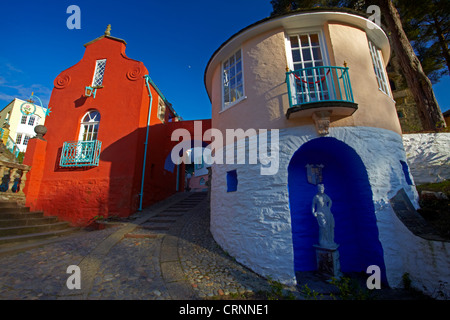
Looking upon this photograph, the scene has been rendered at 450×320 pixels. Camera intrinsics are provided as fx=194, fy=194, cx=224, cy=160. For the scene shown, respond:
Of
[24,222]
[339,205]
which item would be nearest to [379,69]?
[339,205]

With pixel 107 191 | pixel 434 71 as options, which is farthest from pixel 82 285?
pixel 434 71

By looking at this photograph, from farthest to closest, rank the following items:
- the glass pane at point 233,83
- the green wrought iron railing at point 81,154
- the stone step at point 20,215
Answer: the green wrought iron railing at point 81,154, the stone step at point 20,215, the glass pane at point 233,83

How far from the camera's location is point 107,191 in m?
7.52

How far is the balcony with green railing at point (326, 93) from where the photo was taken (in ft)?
13.2

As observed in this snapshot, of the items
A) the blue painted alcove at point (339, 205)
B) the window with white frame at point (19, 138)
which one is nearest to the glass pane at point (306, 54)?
the blue painted alcove at point (339, 205)

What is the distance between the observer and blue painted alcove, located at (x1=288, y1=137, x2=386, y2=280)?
167 inches

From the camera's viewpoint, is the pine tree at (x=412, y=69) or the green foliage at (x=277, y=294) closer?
the green foliage at (x=277, y=294)

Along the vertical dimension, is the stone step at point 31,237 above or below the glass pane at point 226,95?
below

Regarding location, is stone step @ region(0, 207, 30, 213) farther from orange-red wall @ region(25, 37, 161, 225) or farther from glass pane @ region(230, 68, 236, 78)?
glass pane @ region(230, 68, 236, 78)

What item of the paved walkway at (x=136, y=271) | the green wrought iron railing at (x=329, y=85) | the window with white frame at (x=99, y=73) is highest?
the window with white frame at (x=99, y=73)

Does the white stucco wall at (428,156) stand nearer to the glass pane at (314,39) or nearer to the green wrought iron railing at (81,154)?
the glass pane at (314,39)

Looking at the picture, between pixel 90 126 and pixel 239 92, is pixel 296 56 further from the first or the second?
pixel 90 126

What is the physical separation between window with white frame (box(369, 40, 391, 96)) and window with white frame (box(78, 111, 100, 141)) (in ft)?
33.8

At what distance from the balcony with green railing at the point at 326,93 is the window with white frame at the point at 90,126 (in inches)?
322
